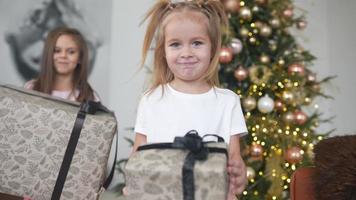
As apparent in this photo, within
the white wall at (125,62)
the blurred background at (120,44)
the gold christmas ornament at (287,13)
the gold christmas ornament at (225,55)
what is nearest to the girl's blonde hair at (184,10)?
the gold christmas ornament at (225,55)

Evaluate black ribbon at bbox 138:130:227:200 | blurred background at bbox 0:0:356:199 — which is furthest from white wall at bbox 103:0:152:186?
black ribbon at bbox 138:130:227:200

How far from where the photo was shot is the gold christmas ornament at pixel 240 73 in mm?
2398

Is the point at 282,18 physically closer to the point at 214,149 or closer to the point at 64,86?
the point at 64,86

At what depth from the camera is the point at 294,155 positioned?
2389 millimetres

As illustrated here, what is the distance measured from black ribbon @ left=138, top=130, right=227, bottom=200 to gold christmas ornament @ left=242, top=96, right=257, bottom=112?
152 cm

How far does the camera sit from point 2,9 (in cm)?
295

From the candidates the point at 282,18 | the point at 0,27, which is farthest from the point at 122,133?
the point at 282,18

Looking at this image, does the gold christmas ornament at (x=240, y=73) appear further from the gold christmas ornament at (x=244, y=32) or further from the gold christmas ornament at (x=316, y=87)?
the gold christmas ornament at (x=316, y=87)

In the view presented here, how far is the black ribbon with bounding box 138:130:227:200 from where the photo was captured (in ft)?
2.64

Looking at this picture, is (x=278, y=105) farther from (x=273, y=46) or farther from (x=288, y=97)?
(x=273, y=46)

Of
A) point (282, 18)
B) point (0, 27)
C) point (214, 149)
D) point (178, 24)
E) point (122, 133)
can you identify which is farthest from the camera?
point (122, 133)

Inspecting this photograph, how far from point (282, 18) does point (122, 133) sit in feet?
4.71

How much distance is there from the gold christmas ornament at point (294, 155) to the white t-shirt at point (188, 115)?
1.41 meters

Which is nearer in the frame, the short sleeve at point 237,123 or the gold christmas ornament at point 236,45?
the short sleeve at point 237,123
